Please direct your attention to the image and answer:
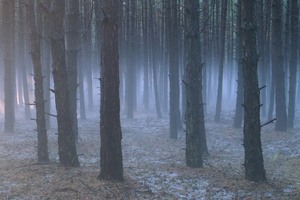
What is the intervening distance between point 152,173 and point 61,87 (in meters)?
3.92

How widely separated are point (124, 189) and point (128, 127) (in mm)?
14209

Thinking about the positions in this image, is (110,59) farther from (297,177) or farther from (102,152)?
(297,177)

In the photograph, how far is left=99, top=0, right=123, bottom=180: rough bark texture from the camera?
339 inches

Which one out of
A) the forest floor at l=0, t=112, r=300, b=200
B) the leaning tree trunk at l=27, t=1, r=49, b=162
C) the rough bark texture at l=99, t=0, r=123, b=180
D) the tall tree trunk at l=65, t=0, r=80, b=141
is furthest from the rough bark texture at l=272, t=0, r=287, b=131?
the leaning tree trunk at l=27, t=1, r=49, b=162

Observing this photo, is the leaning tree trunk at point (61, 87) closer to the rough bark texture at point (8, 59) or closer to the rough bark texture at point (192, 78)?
the rough bark texture at point (192, 78)

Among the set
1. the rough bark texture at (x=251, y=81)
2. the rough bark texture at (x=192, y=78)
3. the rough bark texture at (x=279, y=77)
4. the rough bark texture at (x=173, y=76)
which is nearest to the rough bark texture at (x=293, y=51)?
the rough bark texture at (x=279, y=77)

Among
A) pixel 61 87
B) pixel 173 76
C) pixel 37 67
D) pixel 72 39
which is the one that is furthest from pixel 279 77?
pixel 37 67

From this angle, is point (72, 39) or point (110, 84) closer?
point (110, 84)

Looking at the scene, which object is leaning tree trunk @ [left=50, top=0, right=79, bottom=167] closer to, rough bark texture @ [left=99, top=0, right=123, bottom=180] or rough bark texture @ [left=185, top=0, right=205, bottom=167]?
rough bark texture @ [left=99, top=0, right=123, bottom=180]

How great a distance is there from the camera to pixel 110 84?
28.5 feet

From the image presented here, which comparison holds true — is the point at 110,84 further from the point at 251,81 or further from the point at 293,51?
the point at 293,51

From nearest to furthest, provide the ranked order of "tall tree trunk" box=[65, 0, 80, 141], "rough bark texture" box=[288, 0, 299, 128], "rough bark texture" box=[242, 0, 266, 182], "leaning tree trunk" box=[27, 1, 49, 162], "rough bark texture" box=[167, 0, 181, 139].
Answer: "rough bark texture" box=[242, 0, 266, 182] → "leaning tree trunk" box=[27, 1, 49, 162] → "tall tree trunk" box=[65, 0, 80, 141] → "rough bark texture" box=[167, 0, 181, 139] → "rough bark texture" box=[288, 0, 299, 128]

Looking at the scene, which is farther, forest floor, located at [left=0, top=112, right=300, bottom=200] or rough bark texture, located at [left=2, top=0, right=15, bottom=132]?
rough bark texture, located at [left=2, top=0, right=15, bottom=132]

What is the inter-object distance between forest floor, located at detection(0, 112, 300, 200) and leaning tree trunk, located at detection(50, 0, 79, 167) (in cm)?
45
